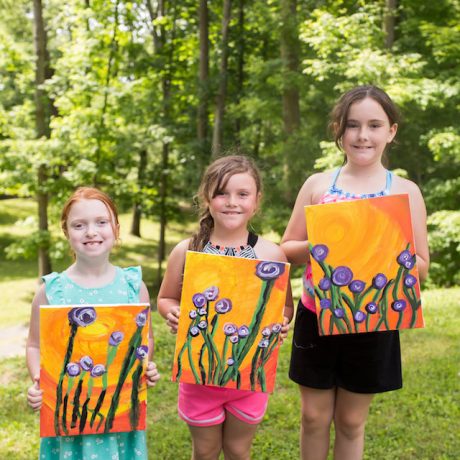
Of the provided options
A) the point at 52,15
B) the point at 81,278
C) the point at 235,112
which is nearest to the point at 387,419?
the point at 81,278

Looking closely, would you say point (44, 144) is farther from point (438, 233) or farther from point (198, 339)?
point (198, 339)

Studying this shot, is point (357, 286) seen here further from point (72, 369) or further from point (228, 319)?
point (72, 369)

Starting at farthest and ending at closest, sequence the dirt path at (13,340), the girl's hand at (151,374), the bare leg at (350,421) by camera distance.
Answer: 1. the dirt path at (13,340)
2. the bare leg at (350,421)
3. the girl's hand at (151,374)

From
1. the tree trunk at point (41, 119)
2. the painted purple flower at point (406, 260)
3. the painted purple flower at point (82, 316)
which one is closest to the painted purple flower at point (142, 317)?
the painted purple flower at point (82, 316)

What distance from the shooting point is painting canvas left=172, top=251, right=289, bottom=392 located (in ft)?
8.28

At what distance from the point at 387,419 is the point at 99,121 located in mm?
12076

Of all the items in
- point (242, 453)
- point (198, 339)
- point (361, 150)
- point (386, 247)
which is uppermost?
point (361, 150)

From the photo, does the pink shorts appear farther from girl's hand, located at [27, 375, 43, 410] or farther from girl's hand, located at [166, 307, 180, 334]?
girl's hand, located at [27, 375, 43, 410]

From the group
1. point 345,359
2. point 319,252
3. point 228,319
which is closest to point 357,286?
point 319,252

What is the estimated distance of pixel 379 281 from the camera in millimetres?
2588

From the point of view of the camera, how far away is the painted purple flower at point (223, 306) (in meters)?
2.54

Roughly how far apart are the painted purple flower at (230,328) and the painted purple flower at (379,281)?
2.00ft

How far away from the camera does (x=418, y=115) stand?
11945mm

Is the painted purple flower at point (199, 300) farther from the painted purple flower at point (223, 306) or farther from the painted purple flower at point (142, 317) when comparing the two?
the painted purple flower at point (142, 317)
